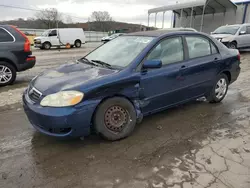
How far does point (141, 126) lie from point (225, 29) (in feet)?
44.8

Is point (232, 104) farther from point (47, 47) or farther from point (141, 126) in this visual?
point (47, 47)

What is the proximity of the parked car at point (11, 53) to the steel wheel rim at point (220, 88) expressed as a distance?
212 inches

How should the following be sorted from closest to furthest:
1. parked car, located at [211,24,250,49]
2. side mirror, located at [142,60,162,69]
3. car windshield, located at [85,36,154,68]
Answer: side mirror, located at [142,60,162,69], car windshield, located at [85,36,154,68], parked car, located at [211,24,250,49]

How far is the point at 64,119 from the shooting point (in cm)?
280

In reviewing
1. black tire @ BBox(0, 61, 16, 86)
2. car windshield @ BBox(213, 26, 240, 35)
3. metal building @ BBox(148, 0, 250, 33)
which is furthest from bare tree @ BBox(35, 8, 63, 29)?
black tire @ BBox(0, 61, 16, 86)

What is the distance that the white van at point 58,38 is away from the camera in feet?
68.8

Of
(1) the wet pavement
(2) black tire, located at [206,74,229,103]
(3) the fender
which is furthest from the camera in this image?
(3) the fender

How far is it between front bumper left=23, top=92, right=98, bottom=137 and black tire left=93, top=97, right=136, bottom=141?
0.13 metres

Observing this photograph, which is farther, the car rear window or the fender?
the car rear window

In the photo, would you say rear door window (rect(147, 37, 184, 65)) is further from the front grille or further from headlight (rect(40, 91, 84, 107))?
the front grille

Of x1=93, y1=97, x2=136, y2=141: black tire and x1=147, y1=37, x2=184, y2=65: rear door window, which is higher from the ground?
x1=147, y1=37, x2=184, y2=65: rear door window

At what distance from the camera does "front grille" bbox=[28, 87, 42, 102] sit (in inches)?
119

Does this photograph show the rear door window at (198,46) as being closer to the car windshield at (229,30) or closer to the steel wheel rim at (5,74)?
the steel wheel rim at (5,74)

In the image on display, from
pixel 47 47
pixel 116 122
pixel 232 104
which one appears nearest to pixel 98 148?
pixel 116 122
